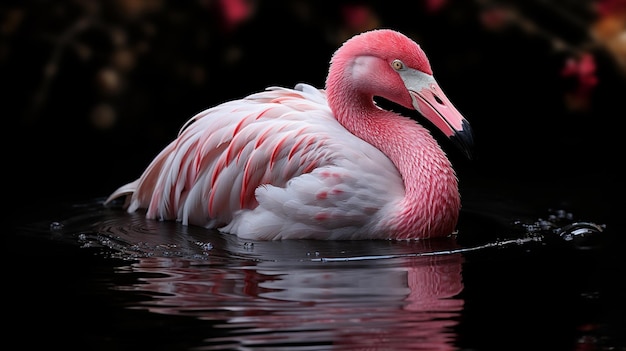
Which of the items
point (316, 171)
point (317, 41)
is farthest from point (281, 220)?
point (317, 41)

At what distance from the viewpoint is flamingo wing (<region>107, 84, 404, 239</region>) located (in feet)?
15.7

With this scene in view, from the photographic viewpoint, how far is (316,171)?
4.82 m

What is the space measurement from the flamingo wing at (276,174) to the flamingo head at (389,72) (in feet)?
0.67

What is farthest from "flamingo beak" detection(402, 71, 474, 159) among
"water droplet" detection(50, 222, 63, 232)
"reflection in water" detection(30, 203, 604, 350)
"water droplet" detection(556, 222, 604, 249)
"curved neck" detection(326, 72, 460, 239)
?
"water droplet" detection(50, 222, 63, 232)

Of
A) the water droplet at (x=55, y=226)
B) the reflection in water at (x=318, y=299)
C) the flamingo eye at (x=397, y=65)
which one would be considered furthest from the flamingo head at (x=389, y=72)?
the water droplet at (x=55, y=226)

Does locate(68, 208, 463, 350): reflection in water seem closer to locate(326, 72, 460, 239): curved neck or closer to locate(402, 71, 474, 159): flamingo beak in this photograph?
locate(326, 72, 460, 239): curved neck

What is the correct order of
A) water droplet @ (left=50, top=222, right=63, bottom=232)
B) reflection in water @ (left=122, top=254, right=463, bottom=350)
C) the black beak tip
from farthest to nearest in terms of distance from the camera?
1. water droplet @ (left=50, top=222, right=63, bottom=232)
2. the black beak tip
3. reflection in water @ (left=122, top=254, right=463, bottom=350)

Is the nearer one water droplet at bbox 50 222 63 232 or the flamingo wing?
the flamingo wing

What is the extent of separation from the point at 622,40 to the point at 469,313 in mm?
2885

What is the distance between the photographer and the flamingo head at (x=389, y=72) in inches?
196

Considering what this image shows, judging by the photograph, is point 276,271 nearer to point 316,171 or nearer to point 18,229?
point 316,171

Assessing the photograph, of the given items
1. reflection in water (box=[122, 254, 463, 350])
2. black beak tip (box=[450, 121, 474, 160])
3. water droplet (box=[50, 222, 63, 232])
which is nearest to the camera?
reflection in water (box=[122, 254, 463, 350])

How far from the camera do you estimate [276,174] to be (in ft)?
16.2

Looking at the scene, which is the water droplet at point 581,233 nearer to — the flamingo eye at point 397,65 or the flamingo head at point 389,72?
the flamingo head at point 389,72
